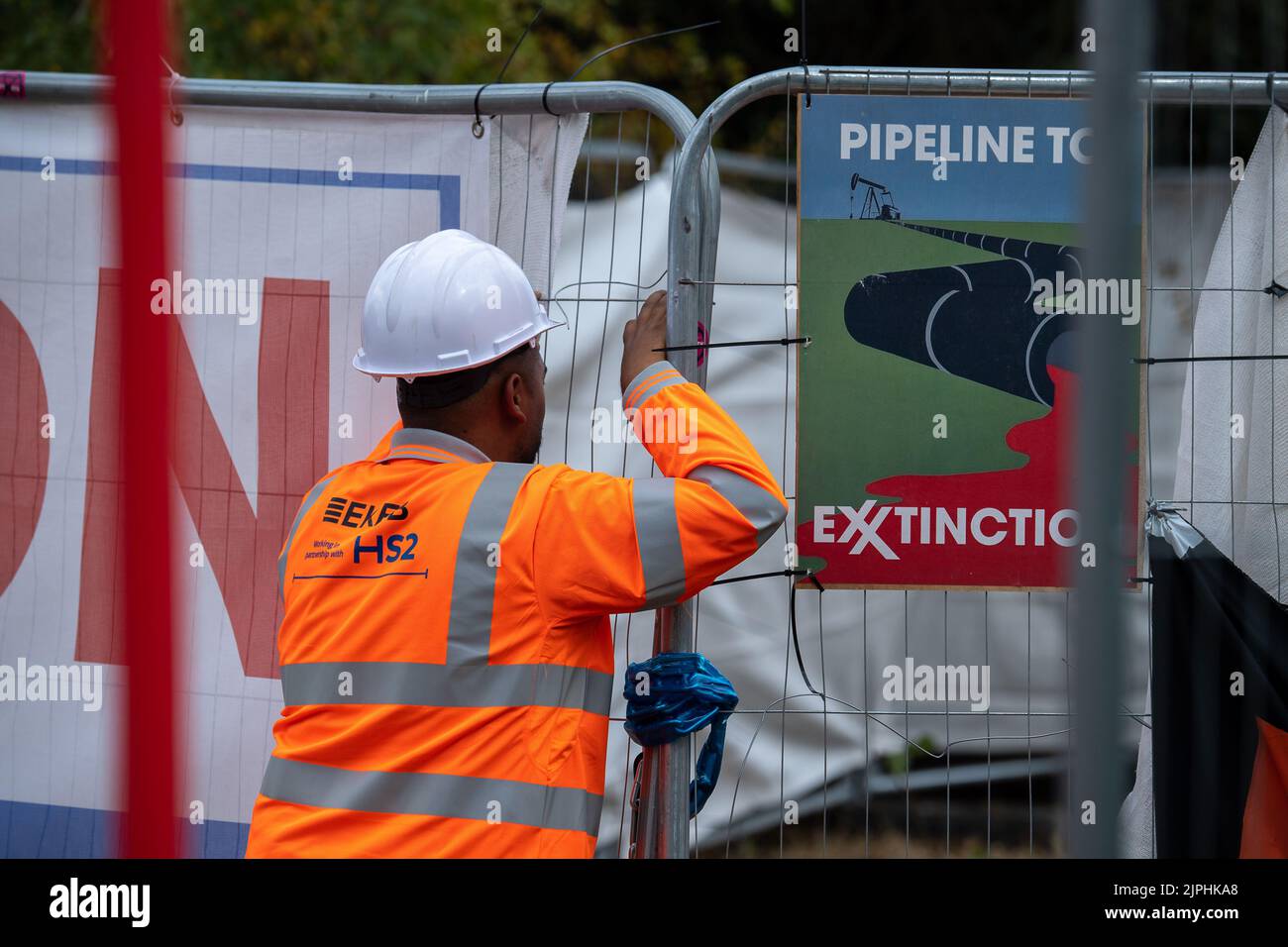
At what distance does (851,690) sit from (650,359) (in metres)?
4.07

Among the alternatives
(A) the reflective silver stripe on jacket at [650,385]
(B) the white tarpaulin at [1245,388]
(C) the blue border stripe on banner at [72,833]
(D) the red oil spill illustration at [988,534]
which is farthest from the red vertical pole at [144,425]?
(B) the white tarpaulin at [1245,388]

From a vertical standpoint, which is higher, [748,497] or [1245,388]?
[1245,388]

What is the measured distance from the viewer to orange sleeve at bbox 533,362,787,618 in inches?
96.1

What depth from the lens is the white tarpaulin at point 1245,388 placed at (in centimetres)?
320

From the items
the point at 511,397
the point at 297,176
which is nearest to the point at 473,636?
the point at 511,397

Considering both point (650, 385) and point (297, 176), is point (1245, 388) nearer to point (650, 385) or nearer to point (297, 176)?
point (650, 385)

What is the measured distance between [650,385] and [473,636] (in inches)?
26.9

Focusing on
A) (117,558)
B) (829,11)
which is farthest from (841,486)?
(829,11)

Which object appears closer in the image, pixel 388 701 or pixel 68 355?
pixel 388 701

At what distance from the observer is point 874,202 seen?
3.05 m

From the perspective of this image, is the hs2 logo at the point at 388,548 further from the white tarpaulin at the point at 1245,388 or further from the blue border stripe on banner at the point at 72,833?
the white tarpaulin at the point at 1245,388

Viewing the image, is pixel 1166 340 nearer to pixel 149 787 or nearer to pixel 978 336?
pixel 978 336

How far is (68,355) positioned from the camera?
3.48 meters
